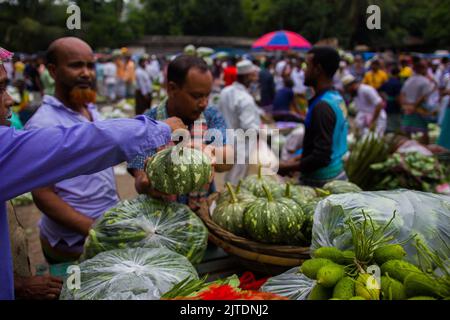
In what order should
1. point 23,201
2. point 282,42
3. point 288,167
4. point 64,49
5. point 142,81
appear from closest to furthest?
point 64,49, point 288,167, point 23,201, point 142,81, point 282,42

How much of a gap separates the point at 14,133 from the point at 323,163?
2293 millimetres

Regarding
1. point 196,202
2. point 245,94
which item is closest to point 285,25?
point 245,94

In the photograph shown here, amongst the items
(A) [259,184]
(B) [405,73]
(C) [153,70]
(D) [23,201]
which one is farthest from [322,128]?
(C) [153,70]

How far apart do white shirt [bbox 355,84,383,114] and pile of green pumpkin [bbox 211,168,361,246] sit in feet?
17.9

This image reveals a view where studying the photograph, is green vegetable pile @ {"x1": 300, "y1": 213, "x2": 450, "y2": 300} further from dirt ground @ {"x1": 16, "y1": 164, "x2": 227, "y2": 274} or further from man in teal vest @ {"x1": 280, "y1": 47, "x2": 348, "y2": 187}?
dirt ground @ {"x1": 16, "y1": 164, "x2": 227, "y2": 274}

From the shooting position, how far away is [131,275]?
1431mm

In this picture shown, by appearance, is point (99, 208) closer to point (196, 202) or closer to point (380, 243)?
point (196, 202)

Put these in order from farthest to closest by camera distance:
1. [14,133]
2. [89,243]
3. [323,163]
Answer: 1. [323,163]
2. [89,243]
3. [14,133]

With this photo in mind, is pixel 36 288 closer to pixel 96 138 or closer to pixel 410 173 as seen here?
pixel 96 138

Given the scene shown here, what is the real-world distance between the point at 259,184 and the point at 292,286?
102 cm

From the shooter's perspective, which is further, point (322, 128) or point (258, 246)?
point (322, 128)

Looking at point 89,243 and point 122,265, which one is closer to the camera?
point 122,265

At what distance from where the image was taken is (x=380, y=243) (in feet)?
4.56

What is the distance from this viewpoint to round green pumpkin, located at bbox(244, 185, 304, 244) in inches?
75.6
